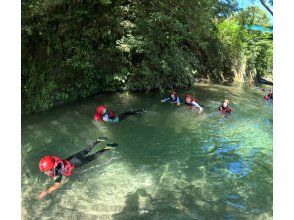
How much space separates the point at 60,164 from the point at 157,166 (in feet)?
7.18

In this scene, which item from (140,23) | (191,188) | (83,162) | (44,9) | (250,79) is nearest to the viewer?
(191,188)

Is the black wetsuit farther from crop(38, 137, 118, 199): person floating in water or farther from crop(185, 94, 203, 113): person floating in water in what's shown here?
crop(185, 94, 203, 113): person floating in water

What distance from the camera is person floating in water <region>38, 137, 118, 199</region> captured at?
6.48m

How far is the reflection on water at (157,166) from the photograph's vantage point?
6.15 metres

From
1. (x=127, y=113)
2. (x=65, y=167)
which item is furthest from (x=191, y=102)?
(x=65, y=167)

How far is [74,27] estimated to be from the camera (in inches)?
484

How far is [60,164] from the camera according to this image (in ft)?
22.3

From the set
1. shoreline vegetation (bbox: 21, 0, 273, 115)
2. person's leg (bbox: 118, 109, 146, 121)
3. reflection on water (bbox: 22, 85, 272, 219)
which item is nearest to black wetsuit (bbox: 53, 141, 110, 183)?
reflection on water (bbox: 22, 85, 272, 219)

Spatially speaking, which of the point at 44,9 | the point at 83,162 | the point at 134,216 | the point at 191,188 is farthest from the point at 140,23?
the point at 134,216

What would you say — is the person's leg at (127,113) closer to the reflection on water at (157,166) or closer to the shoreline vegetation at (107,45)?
the reflection on water at (157,166)

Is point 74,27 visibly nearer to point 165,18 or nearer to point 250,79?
point 165,18

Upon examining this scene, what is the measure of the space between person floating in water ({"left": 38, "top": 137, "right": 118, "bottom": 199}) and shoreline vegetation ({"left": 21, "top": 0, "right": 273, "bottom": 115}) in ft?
12.2

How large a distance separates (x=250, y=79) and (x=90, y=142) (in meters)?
15.2

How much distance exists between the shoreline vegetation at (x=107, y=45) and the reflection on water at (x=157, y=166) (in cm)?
103
